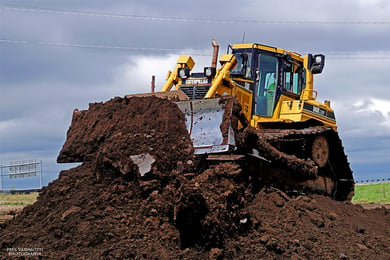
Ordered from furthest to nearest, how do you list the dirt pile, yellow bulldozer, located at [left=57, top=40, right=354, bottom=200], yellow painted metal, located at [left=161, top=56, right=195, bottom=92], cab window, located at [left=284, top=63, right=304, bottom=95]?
1. cab window, located at [left=284, top=63, right=304, bottom=95]
2. yellow painted metal, located at [left=161, top=56, right=195, bottom=92]
3. yellow bulldozer, located at [left=57, top=40, right=354, bottom=200]
4. the dirt pile

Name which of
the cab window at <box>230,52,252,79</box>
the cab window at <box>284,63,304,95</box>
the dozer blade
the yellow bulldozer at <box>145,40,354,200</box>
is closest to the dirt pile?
the dozer blade

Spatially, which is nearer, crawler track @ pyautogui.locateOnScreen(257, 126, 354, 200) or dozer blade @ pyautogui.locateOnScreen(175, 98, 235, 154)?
dozer blade @ pyautogui.locateOnScreen(175, 98, 235, 154)

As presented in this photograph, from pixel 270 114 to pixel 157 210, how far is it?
523 centimetres

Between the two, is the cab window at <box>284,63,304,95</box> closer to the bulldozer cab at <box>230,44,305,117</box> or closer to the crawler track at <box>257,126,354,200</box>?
the bulldozer cab at <box>230,44,305,117</box>

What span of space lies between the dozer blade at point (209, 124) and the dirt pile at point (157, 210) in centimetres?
19

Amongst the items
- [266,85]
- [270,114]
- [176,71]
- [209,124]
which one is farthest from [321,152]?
[209,124]

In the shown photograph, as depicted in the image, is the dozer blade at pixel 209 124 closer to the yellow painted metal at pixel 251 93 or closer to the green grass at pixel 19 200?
the yellow painted metal at pixel 251 93

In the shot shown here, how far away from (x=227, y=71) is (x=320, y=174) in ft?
10.9

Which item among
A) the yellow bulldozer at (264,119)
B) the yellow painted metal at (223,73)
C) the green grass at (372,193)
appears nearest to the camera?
the yellow bulldozer at (264,119)

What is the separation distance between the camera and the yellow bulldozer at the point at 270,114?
10023 mm

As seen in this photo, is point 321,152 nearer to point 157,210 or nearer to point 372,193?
point 157,210

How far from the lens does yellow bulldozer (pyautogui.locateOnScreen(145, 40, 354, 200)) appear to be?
1002 centimetres

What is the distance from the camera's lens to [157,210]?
8758mm

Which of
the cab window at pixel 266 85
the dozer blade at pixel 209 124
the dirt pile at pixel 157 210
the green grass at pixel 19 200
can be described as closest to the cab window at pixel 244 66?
the cab window at pixel 266 85
